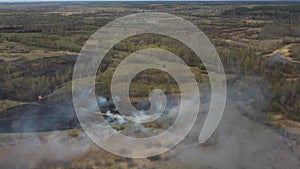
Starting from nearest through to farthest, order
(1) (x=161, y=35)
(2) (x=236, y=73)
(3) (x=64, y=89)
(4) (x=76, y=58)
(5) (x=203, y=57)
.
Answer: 1. (3) (x=64, y=89)
2. (2) (x=236, y=73)
3. (5) (x=203, y=57)
4. (4) (x=76, y=58)
5. (1) (x=161, y=35)

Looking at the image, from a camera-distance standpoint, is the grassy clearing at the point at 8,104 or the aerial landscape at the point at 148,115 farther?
the grassy clearing at the point at 8,104

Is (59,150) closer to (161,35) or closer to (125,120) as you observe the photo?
(125,120)

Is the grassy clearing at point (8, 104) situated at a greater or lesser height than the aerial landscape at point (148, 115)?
greater

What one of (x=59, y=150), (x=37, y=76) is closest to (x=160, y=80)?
(x=37, y=76)

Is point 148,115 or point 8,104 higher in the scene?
point 8,104

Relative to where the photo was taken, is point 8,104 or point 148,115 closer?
point 148,115

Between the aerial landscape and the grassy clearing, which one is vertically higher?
the grassy clearing

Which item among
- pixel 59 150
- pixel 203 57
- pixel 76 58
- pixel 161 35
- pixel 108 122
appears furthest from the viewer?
pixel 161 35

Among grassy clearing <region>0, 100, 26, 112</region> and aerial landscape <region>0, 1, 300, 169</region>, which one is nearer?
aerial landscape <region>0, 1, 300, 169</region>

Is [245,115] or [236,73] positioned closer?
[245,115]

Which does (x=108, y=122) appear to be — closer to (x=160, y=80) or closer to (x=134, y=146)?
(x=134, y=146)
